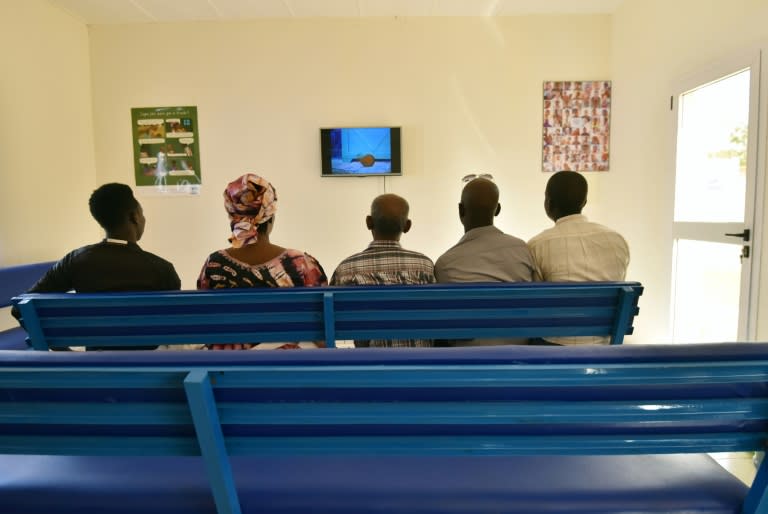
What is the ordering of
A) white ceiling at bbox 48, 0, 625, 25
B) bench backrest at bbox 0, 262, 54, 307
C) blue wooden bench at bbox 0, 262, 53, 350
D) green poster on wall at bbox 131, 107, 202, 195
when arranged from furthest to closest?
green poster on wall at bbox 131, 107, 202, 195 → white ceiling at bbox 48, 0, 625, 25 → bench backrest at bbox 0, 262, 54, 307 → blue wooden bench at bbox 0, 262, 53, 350

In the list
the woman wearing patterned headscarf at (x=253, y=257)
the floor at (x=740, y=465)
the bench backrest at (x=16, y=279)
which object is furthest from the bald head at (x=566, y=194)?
the bench backrest at (x=16, y=279)

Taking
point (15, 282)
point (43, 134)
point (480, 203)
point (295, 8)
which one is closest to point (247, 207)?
point (480, 203)

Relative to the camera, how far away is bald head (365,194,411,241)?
1.71m

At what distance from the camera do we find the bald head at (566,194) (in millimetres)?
1842

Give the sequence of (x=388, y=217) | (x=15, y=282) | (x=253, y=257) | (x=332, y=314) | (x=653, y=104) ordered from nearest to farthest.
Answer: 1. (x=332, y=314)
2. (x=253, y=257)
3. (x=388, y=217)
4. (x=15, y=282)
5. (x=653, y=104)

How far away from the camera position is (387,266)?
5.43ft

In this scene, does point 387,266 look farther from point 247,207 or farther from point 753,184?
point 753,184

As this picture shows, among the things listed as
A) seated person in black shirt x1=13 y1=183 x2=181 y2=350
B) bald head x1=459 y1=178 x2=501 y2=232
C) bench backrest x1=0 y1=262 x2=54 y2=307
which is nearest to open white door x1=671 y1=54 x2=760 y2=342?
bald head x1=459 y1=178 x2=501 y2=232

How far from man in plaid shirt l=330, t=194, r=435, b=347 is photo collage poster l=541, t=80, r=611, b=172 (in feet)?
10.1

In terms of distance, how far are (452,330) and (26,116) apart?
3.90 m

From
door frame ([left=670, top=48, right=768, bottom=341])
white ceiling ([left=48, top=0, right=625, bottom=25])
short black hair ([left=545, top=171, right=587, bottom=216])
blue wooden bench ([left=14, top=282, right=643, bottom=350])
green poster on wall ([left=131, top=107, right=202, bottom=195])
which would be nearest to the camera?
blue wooden bench ([left=14, top=282, right=643, bottom=350])

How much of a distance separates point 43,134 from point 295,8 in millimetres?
2407

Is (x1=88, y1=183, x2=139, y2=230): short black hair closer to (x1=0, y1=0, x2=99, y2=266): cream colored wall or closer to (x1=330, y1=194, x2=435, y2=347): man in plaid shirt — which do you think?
(x1=330, y1=194, x2=435, y2=347): man in plaid shirt

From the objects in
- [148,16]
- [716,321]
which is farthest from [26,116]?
[716,321]
